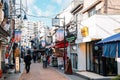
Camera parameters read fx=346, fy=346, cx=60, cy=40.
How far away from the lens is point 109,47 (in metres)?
13.1

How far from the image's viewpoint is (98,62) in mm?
26891

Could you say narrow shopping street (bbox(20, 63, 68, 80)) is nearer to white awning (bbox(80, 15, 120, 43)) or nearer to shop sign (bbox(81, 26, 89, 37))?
shop sign (bbox(81, 26, 89, 37))

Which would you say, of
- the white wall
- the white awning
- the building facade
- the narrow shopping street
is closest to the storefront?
the building facade

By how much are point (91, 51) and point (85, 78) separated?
5.67 m

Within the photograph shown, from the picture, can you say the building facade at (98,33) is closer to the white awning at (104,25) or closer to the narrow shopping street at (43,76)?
the white awning at (104,25)

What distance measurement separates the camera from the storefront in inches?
990

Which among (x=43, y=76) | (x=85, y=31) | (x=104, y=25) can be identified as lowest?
(x=43, y=76)

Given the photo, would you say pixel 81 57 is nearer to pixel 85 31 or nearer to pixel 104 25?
pixel 85 31

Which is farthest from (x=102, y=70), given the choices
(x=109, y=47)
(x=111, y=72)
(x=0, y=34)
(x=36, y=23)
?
(x=36, y=23)

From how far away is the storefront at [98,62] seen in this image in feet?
82.5

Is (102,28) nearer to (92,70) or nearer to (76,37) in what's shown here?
(92,70)

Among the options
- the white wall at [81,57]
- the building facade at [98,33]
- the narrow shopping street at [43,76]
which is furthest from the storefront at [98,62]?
the narrow shopping street at [43,76]

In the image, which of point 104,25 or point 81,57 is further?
Result: point 81,57

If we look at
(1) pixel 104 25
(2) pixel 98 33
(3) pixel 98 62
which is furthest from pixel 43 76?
(1) pixel 104 25
